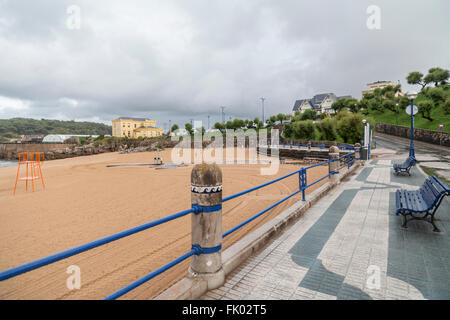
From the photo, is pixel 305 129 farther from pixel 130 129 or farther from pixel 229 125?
pixel 130 129

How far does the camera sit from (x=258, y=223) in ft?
25.0

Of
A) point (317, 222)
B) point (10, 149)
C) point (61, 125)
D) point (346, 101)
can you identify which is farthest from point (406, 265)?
point (61, 125)

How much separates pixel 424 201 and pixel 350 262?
293cm

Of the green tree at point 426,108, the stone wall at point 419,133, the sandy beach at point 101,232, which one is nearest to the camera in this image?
the sandy beach at point 101,232

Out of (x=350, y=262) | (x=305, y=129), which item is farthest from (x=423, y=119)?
(x=350, y=262)

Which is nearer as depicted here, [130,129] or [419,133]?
[419,133]

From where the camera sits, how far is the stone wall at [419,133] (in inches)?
1235

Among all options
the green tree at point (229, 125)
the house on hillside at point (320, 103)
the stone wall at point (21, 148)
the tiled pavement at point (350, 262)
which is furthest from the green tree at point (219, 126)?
the tiled pavement at point (350, 262)

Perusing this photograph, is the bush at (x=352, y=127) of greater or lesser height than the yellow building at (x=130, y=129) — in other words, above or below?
below

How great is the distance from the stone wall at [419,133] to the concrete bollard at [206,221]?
1554 inches

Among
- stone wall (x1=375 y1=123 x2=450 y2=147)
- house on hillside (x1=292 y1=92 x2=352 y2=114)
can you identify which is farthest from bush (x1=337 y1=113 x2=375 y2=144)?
house on hillside (x1=292 y1=92 x2=352 y2=114)

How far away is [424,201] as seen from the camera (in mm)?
5250

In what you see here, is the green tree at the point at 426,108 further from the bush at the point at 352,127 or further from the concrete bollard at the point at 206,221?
the concrete bollard at the point at 206,221

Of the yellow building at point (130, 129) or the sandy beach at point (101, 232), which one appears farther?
the yellow building at point (130, 129)
